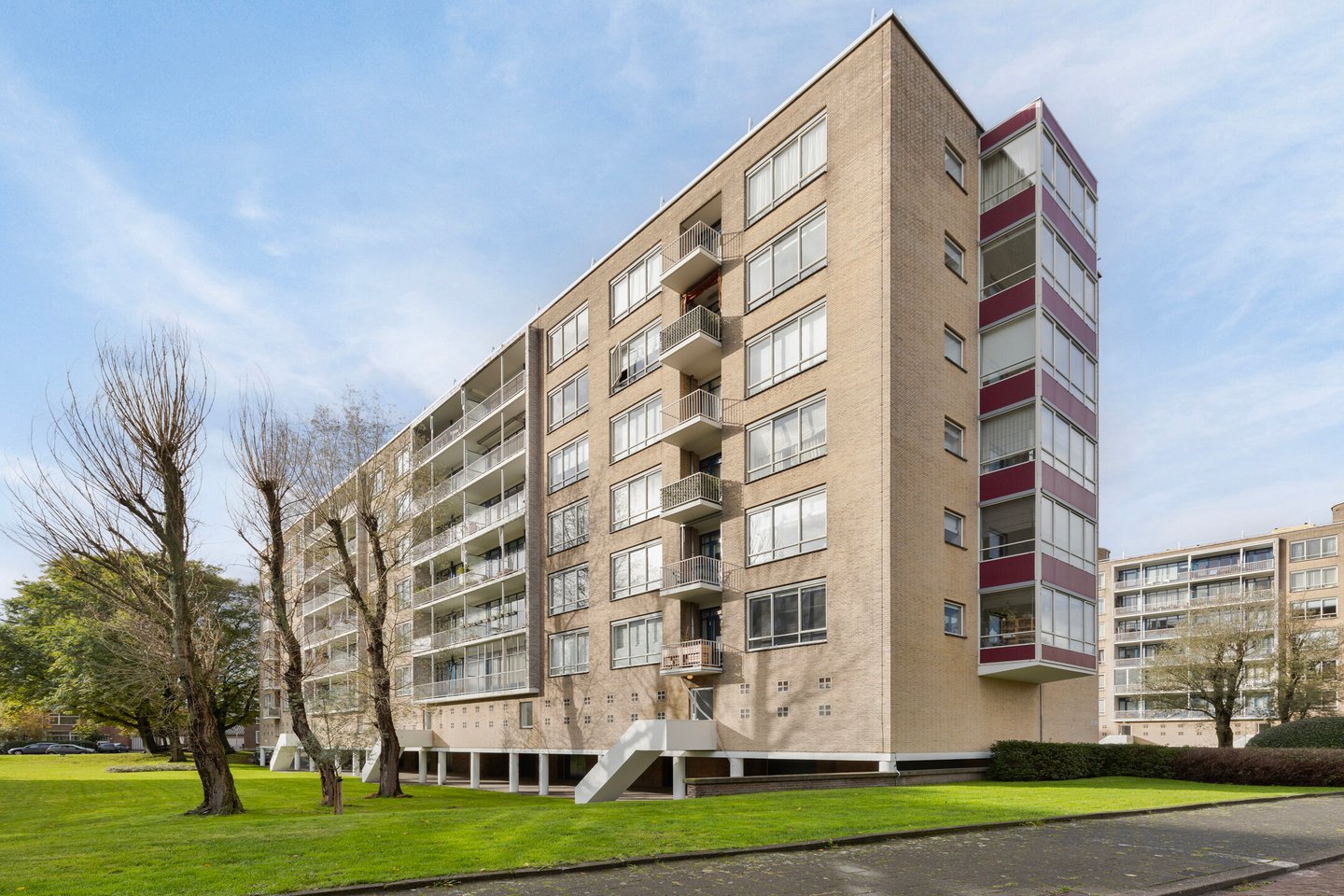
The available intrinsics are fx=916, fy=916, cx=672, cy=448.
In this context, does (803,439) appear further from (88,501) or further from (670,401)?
(88,501)

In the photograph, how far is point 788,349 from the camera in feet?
94.6

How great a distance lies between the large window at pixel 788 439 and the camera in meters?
27.3

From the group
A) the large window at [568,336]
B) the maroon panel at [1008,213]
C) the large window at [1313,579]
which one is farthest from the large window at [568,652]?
the large window at [1313,579]

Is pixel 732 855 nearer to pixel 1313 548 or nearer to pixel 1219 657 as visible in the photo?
pixel 1219 657

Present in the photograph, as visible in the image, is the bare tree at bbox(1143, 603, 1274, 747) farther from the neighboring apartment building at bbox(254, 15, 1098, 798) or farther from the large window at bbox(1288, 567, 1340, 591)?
the neighboring apartment building at bbox(254, 15, 1098, 798)

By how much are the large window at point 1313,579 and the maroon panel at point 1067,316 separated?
5923 centimetres

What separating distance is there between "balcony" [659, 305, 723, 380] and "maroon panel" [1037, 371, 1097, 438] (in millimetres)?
8939

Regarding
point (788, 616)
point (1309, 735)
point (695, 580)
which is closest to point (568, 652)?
point (695, 580)

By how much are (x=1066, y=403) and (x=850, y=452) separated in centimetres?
856

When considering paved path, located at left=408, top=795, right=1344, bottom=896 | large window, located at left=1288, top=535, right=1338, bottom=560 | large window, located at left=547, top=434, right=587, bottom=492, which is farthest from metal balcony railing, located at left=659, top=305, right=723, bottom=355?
large window, located at left=1288, top=535, right=1338, bottom=560

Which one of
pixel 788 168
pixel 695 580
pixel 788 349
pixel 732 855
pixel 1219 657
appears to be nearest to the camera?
pixel 732 855

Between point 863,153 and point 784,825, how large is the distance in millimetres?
20049

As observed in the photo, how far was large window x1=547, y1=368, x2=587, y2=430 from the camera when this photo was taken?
3941 cm

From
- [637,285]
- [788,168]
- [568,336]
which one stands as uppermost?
[788,168]
